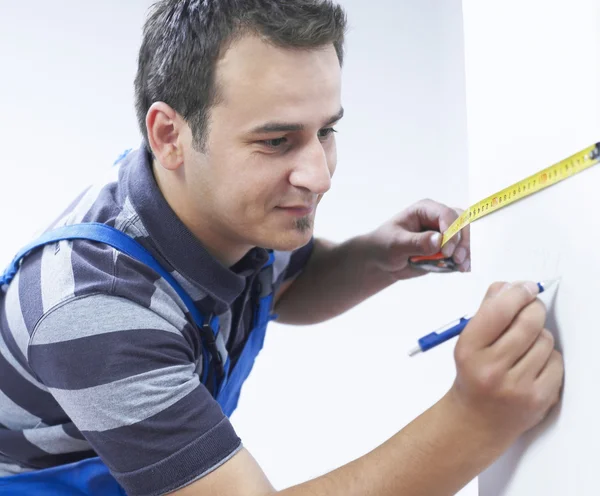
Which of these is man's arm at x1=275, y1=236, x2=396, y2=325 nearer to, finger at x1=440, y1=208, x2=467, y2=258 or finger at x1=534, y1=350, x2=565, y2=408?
finger at x1=440, y1=208, x2=467, y2=258

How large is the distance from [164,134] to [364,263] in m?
0.47

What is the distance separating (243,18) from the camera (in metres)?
1.05

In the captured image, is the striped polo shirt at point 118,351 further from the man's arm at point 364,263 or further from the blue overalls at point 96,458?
the man's arm at point 364,263

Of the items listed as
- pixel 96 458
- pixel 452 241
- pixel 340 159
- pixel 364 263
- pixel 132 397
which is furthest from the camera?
pixel 340 159

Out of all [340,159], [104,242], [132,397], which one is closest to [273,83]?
[104,242]

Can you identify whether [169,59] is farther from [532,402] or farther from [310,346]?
[310,346]

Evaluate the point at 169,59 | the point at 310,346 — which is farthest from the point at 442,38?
the point at 169,59

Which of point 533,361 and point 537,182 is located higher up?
point 537,182

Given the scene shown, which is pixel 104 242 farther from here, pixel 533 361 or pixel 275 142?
pixel 533 361

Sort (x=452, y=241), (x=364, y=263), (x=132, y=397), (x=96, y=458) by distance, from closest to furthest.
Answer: (x=132, y=397) → (x=96, y=458) → (x=452, y=241) → (x=364, y=263)

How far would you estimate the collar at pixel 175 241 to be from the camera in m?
1.12

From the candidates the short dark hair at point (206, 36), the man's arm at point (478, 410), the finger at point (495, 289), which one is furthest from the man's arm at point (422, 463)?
the short dark hair at point (206, 36)

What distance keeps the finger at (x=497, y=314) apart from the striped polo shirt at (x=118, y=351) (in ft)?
1.12

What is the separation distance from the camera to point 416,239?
1341 millimetres
